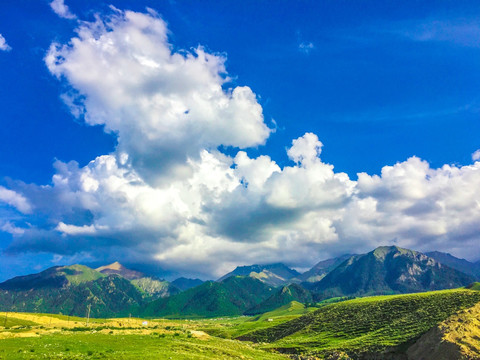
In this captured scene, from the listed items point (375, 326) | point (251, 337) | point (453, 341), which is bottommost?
point (251, 337)

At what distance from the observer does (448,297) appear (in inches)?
5482

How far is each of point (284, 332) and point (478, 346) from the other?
5653 inches

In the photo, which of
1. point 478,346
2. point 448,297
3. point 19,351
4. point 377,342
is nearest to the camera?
point 19,351

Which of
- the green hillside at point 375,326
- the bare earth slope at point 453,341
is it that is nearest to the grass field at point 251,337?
the green hillside at point 375,326

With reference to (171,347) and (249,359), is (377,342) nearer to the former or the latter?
(249,359)

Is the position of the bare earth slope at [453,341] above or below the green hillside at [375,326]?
above

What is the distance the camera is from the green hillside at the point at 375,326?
316ft

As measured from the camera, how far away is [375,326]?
427 feet

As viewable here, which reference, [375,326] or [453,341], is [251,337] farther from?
[453,341]

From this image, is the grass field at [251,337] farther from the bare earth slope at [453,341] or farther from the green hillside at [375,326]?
the bare earth slope at [453,341]

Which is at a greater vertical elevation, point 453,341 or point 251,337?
point 453,341

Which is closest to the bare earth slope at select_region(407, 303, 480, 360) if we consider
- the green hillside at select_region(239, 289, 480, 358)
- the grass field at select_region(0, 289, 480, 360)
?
the grass field at select_region(0, 289, 480, 360)

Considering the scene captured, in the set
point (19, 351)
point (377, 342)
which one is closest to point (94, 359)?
point (19, 351)

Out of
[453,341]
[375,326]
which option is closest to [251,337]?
[375,326]
